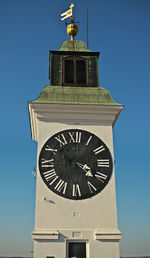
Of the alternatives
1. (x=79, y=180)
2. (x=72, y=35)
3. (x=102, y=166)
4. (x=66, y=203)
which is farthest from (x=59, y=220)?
(x=72, y=35)

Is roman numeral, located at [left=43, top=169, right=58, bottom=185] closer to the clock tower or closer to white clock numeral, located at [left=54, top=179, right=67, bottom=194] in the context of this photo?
the clock tower

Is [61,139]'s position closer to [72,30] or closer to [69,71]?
[69,71]

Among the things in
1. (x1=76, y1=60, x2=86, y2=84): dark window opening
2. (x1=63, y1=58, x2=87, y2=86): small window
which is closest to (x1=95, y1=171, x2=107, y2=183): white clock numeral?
(x1=63, y1=58, x2=87, y2=86): small window

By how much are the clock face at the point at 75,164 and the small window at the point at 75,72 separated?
228 centimetres

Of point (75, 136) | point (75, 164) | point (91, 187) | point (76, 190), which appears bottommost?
point (76, 190)

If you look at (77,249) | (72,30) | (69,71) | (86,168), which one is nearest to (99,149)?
(86,168)

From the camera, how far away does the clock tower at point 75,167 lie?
12.1m

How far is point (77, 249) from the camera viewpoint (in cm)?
1209

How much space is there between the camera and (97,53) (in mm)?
15719

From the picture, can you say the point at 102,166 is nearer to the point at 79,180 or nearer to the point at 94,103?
the point at 79,180

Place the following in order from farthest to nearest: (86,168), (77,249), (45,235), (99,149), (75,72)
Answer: (75,72), (99,149), (86,168), (77,249), (45,235)

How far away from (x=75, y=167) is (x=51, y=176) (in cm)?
88

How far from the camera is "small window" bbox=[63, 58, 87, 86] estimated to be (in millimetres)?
15008

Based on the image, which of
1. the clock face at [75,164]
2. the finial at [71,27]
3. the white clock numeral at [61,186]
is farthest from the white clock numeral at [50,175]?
the finial at [71,27]
